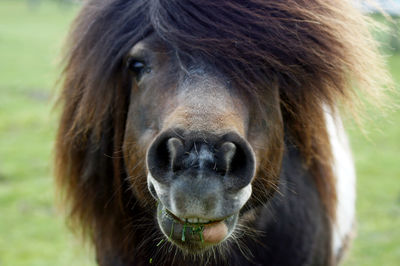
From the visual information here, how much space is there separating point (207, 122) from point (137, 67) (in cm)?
71

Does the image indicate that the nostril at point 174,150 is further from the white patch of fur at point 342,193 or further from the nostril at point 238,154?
the white patch of fur at point 342,193

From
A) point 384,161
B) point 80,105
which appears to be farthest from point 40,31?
point 80,105

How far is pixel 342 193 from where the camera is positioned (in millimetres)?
3824

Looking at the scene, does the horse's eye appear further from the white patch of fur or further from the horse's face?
the white patch of fur

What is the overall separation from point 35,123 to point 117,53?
10.9 metres

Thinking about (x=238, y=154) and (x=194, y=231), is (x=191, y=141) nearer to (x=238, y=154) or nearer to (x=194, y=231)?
(x=238, y=154)

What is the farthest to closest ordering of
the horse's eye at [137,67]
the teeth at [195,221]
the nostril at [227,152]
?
the horse's eye at [137,67]
the teeth at [195,221]
the nostril at [227,152]

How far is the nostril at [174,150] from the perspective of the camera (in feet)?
6.10

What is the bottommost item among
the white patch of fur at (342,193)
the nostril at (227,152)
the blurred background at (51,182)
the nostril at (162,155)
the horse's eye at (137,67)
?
the blurred background at (51,182)

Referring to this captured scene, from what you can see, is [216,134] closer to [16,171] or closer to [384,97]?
[384,97]

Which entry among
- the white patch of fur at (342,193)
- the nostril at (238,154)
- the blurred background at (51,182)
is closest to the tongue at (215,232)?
the nostril at (238,154)

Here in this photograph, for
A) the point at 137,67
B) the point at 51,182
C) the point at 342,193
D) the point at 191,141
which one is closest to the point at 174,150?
the point at 191,141

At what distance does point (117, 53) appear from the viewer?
101 inches

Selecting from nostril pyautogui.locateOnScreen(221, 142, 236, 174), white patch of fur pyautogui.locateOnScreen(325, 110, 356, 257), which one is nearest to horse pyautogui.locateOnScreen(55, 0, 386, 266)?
nostril pyautogui.locateOnScreen(221, 142, 236, 174)
